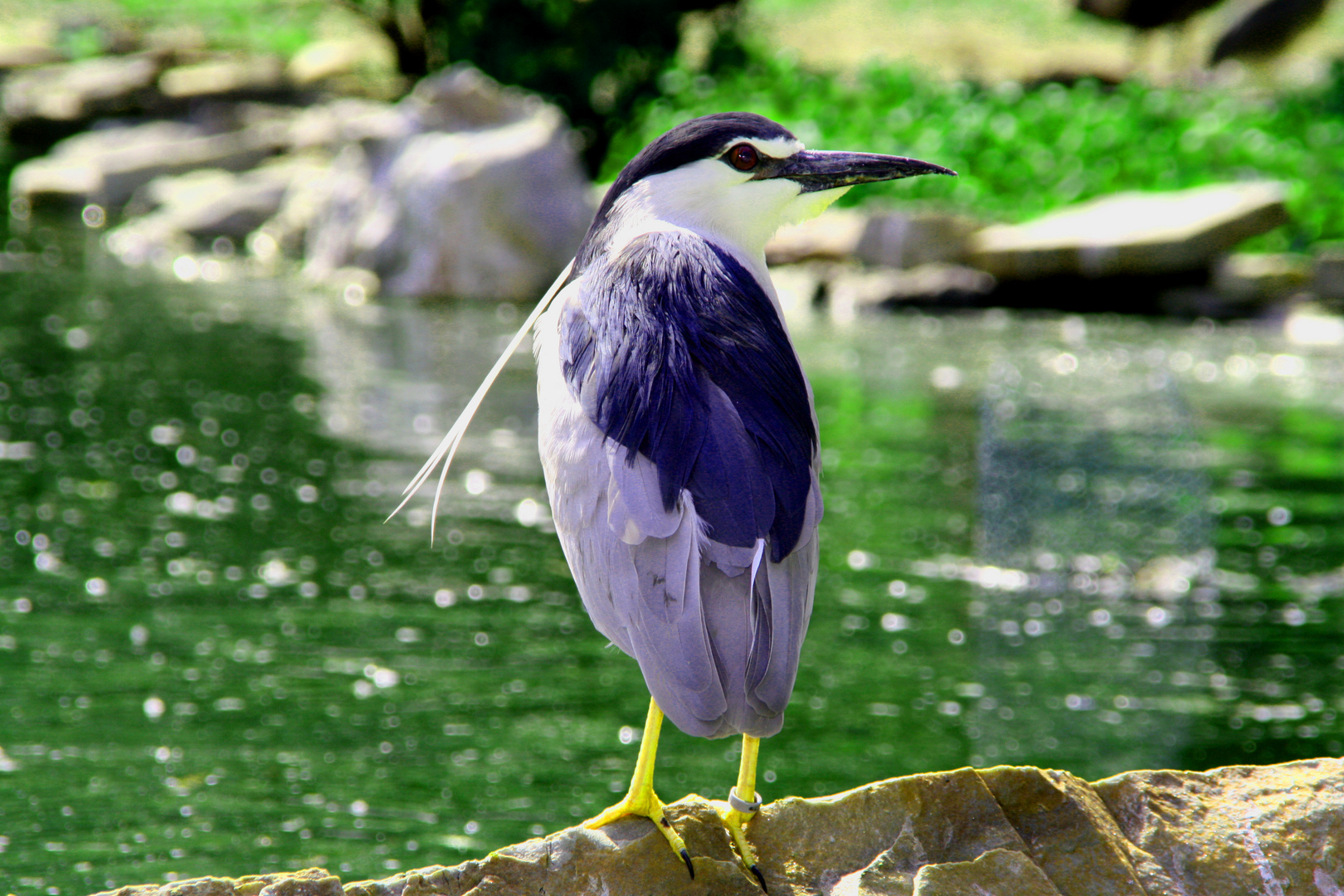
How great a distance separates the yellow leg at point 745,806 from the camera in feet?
9.71

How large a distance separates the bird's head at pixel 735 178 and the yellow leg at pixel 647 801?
1.10 metres

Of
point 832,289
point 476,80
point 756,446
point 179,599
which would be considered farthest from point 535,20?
point 756,446

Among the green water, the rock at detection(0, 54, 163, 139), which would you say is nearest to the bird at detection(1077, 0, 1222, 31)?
the green water

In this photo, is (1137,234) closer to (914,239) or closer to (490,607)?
(914,239)

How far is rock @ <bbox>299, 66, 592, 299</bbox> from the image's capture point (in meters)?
14.9

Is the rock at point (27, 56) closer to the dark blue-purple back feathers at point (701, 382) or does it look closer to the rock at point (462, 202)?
the rock at point (462, 202)

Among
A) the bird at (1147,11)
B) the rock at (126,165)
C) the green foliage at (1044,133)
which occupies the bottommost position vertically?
the rock at (126,165)

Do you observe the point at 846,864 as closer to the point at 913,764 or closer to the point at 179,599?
the point at 913,764

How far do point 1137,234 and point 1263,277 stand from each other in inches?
52.5

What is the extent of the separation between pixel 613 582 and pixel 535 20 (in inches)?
794

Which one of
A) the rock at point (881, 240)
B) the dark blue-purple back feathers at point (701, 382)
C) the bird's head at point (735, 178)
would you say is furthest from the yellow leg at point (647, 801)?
the rock at point (881, 240)

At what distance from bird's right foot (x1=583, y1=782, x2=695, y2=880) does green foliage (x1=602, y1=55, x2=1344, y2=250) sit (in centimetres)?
1435

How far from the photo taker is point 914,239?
16.1 metres

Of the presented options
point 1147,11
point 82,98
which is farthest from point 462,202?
point 1147,11
